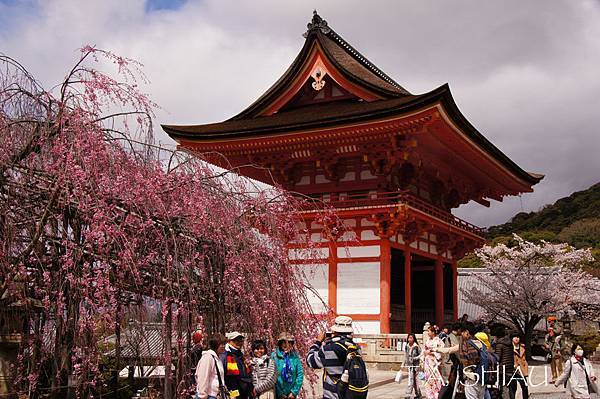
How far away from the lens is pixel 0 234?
5.86 m

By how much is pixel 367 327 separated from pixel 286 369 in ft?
40.9

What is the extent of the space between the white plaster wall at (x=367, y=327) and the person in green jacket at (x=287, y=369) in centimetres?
1206

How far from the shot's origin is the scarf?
800cm

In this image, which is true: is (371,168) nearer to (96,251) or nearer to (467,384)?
(467,384)

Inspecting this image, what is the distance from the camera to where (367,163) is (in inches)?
845

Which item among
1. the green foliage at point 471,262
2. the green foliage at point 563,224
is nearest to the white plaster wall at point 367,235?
the green foliage at point 471,262

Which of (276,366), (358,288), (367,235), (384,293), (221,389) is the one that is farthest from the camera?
(367,235)

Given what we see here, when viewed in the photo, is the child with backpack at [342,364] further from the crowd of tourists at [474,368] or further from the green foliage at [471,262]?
the green foliage at [471,262]

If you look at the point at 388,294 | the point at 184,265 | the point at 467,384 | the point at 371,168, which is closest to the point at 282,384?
the point at 184,265

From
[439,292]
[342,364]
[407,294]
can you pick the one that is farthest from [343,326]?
[439,292]

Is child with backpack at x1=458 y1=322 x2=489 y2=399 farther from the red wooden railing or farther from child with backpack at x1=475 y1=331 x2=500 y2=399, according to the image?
the red wooden railing

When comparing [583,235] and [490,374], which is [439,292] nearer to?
[490,374]

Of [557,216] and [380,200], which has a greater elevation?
[557,216]

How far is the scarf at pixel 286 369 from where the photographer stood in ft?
26.2
